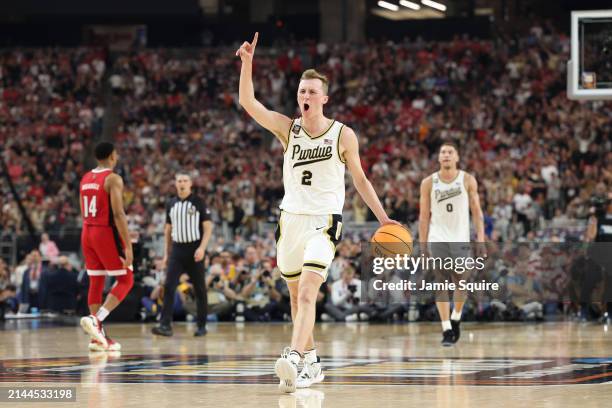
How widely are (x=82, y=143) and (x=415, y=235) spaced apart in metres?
13.3

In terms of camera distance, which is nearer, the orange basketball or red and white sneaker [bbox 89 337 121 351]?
the orange basketball

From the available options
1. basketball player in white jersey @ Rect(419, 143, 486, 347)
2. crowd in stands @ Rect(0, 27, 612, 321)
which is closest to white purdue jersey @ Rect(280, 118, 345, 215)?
basketball player in white jersey @ Rect(419, 143, 486, 347)

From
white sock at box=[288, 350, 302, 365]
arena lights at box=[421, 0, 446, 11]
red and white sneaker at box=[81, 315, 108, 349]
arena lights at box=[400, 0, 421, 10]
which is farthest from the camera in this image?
arena lights at box=[400, 0, 421, 10]

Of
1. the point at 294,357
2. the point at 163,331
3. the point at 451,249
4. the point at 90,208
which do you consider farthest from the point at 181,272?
the point at 294,357

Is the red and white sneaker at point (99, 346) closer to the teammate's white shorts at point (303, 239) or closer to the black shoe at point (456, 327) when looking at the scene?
the black shoe at point (456, 327)

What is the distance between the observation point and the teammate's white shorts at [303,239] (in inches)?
311

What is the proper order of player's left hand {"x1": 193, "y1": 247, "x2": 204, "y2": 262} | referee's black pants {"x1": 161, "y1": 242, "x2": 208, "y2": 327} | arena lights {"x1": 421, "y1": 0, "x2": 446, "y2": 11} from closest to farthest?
player's left hand {"x1": 193, "y1": 247, "x2": 204, "y2": 262}
referee's black pants {"x1": 161, "y1": 242, "x2": 208, "y2": 327}
arena lights {"x1": 421, "y1": 0, "x2": 446, "y2": 11}

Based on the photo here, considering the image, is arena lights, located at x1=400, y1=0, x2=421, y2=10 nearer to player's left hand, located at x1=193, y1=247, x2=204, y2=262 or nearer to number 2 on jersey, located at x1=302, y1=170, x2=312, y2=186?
player's left hand, located at x1=193, y1=247, x2=204, y2=262

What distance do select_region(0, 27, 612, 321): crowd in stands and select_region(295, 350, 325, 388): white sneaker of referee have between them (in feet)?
32.6

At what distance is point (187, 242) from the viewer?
14953mm

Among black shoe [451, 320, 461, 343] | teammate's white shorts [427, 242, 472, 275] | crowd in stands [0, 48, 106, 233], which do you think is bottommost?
black shoe [451, 320, 461, 343]

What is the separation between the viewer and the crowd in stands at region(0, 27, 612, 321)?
20.8 meters

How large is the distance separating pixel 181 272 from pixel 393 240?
23.9 feet

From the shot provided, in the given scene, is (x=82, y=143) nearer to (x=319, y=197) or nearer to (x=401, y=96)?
(x=401, y=96)
